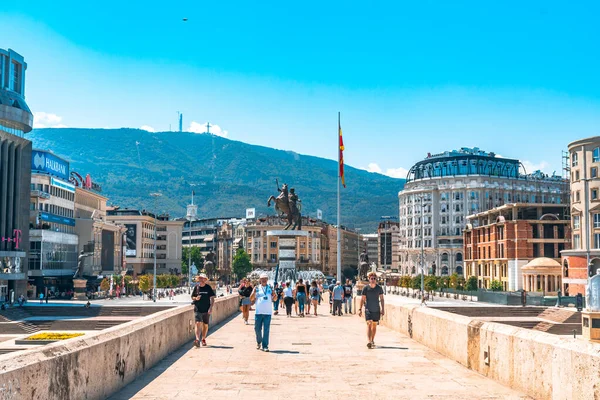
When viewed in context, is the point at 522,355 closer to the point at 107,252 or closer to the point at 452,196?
the point at 107,252

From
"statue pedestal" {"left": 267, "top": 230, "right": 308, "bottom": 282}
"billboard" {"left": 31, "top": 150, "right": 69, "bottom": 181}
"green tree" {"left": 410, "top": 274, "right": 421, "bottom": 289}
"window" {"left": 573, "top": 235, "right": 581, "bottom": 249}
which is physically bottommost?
"green tree" {"left": 410, "top": 274, "right": 421, "bottom": 289}

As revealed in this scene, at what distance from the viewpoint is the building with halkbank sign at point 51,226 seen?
324ft

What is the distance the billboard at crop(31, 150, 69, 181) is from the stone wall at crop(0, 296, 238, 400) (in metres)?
98.4

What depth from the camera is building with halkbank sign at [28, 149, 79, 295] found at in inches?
3890

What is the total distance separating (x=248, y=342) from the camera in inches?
741

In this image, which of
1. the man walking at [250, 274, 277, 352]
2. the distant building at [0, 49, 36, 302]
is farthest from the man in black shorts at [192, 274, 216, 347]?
the distant building at [0, 49, 36, 302]

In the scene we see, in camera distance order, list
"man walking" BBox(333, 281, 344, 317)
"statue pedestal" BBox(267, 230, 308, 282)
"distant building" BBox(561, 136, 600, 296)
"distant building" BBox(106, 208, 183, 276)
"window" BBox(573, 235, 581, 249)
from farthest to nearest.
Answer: "distant building" BBox(106, 208, 183, 276)
"window" BBox(573, 235, 581, 249)
"distant building" BBox(561, 136, 600, 296)
"statue pedestal" BBox(267, 230, 308, 282)
"man walking" BBox(333, 281, 344, 317)

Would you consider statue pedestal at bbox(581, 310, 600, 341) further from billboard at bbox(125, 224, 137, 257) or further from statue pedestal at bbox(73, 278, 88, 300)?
billboard at bbox(125, 224, 137, 257)

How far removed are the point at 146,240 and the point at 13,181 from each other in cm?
8243

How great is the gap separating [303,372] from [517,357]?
12.5 feet

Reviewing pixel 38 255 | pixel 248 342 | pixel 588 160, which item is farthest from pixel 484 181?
pixel 248 342

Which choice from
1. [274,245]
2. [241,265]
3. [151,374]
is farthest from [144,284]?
[151,374]

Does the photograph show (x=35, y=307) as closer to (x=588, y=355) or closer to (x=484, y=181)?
(x=588, y=355)

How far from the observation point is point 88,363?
9.38m
